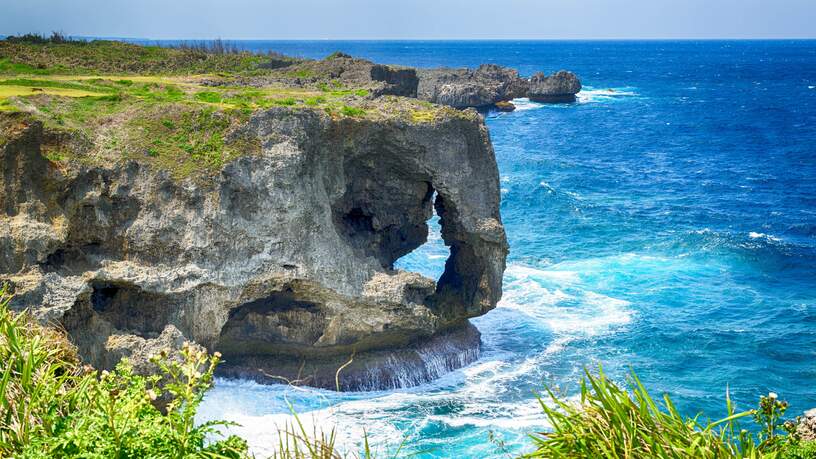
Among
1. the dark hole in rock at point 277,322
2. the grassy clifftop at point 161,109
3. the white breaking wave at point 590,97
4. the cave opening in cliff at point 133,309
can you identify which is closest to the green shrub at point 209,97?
the grassy clifftop at point 161,109

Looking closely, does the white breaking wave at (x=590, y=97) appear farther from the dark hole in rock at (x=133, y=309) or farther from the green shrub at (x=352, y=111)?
the dark hole in rock at (x=133, y=309)

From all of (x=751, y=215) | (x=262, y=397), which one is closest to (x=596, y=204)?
(x=751, y=215)

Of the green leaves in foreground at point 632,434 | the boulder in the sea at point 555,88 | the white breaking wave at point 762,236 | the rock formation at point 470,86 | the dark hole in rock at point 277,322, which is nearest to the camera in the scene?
the green leaves in foreground at point 632,434

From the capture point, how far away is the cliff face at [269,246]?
2211cm

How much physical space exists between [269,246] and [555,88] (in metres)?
90.9

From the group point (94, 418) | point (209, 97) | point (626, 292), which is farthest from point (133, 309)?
point (626, 292)

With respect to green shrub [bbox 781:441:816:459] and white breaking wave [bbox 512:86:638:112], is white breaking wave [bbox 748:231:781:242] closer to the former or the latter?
green shrub [bbox 781:441:816:459]

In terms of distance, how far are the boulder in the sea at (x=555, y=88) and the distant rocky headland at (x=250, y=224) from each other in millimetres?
83349

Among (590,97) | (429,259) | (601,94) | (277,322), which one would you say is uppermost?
(601,94)

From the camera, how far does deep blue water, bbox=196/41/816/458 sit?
24.5 m

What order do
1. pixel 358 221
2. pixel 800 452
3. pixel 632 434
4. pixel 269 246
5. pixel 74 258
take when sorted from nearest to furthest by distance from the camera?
pixel 632 434
pixel 800 452
pixel 74 258
pixel 269 246
pixel 358 221

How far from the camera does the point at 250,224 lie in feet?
77.3

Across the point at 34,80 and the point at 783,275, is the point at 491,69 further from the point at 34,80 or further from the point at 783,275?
the point at 34,80

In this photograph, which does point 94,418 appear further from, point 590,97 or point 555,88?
point 590,97
